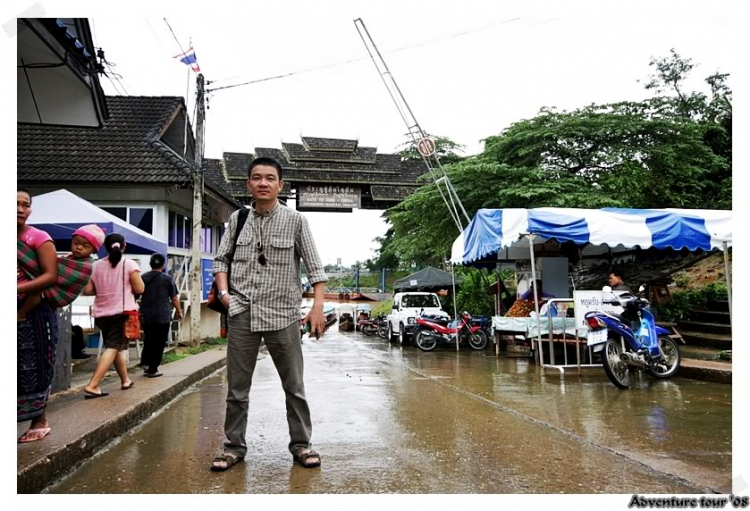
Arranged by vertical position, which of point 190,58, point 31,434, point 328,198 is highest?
point 328,198

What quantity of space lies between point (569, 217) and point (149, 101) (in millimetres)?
12723

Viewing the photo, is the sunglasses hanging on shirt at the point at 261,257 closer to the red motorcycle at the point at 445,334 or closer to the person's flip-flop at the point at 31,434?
the person's flip-flop at the point at 31,434

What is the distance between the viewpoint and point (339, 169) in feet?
101

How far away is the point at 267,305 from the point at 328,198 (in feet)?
89.1

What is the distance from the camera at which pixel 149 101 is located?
52.2 ft

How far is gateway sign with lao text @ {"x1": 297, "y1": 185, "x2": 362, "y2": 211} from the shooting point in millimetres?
29641

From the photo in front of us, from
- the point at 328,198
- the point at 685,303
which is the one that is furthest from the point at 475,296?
the point at 328,198

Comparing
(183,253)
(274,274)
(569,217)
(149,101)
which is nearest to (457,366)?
(569,217)

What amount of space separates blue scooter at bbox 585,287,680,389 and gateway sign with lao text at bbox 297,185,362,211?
2344cm

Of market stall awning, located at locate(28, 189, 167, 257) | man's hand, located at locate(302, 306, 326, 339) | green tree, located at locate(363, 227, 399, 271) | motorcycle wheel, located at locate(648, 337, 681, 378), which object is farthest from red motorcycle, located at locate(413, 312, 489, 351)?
green tree, located at locate(363, 227, 399, 271)

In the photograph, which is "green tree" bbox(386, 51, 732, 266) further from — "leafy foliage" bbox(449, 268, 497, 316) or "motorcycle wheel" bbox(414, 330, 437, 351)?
"motorcycle wheel" bbox(414, 330, 437, 351)

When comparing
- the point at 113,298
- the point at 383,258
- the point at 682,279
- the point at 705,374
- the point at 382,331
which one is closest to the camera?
the point at 113,298

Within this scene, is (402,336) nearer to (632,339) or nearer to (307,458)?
(632,339)

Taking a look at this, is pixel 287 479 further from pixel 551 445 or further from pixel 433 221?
pixel 433 221
